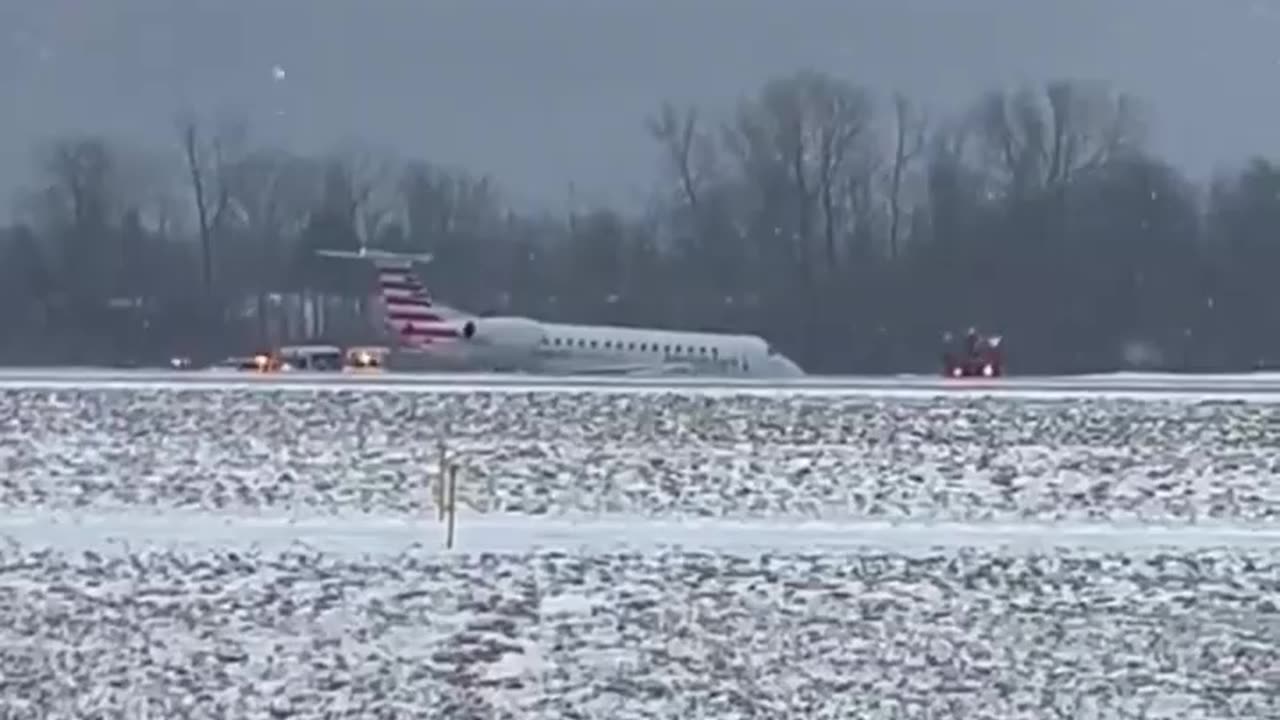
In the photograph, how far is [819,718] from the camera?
491 inches

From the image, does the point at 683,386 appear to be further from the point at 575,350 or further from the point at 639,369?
the point at 575,350

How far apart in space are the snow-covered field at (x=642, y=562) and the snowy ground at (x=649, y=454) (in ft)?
0.26

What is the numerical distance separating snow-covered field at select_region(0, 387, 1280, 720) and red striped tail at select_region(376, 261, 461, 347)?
31.3 meters

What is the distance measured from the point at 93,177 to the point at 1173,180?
47.6 metres

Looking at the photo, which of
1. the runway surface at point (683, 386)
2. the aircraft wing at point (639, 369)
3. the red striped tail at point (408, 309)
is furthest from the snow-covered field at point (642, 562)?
the red striped tail at point (408, 309)

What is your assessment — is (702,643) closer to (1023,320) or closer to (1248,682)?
(1248,682)

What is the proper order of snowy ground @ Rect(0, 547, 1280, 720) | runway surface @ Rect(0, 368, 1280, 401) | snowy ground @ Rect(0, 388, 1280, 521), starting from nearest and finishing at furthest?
snowy ground @ Rect(0, 547, 1280, 720) → snowy ground @ Rect(0, 388, 1280, 521) → runway surface @ Rect(0, 368, 1280, 401)

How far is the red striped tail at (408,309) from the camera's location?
62656 millimetres

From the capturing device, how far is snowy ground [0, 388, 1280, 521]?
2316 centimetres

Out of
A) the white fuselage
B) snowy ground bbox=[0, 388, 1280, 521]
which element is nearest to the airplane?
the white fuselage

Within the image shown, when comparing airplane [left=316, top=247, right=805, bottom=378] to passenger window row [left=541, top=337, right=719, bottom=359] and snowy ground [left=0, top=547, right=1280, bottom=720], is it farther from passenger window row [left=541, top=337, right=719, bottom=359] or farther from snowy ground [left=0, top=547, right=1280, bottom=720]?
snowy ground [left=0, top=547, right=1280, bottom=720]

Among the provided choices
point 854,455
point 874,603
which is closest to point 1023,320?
point 854,455

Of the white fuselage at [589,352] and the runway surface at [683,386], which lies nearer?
the runway surface at [683,386]

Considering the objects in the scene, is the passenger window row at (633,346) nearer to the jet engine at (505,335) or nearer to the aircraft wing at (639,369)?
the jet engine at (505,335)
